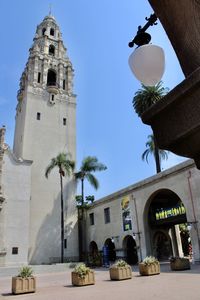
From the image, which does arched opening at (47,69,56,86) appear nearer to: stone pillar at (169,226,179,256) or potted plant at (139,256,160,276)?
stone pillar at (169,226,179,256)

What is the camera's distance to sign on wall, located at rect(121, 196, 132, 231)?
102 feet

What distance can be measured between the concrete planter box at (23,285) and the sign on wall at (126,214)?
59.2ft

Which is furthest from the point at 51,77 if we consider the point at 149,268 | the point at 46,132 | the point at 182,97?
the point at 182,97

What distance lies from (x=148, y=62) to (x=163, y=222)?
26407 mm

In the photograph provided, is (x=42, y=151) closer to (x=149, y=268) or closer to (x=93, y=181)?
(x=93, y=181)

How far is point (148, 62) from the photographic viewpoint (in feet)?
12.5

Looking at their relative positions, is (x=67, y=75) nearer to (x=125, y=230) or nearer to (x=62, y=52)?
(x=62, y=52)

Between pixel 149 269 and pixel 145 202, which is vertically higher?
pixel 145 202

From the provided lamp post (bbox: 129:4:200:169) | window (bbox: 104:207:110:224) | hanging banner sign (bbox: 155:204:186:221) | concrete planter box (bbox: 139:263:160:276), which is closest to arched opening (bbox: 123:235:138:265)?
window (bbox: 104:207:110:224)

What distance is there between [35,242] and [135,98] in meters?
22.8

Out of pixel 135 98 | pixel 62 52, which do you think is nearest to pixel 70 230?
pixel 135 98

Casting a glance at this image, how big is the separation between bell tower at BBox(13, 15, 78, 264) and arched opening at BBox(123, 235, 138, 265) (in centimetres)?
861

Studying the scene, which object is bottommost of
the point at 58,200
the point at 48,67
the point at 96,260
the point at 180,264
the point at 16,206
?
the point at 180,264

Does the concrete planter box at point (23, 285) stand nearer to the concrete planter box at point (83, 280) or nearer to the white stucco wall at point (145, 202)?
the concrete planter box at point (83, 280)
